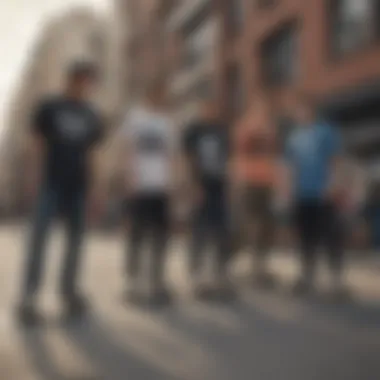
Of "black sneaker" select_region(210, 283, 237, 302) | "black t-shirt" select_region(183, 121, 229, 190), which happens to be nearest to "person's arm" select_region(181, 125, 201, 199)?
"black t-shirt" select_region(183, 121, 229, 190)

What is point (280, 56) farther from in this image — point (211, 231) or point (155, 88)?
point (211, 231)

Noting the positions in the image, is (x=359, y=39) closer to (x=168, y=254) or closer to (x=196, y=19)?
(x=196, y=19)

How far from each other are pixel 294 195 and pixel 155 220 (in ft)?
0.80

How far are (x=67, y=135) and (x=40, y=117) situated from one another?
182 mm

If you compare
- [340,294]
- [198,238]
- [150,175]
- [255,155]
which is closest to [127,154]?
[150,175]

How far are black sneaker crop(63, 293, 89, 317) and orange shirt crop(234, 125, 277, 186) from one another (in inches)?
11.1

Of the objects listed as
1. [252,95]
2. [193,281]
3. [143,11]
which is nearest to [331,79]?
[252,95]

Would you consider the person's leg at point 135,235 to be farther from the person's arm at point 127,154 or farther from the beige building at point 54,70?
the beige building at point 54,70

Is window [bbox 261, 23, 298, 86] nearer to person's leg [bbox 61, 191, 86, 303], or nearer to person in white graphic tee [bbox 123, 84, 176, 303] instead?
person in white graphic tee [bbox 123, 84, 176, 303]

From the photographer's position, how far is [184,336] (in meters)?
1.01

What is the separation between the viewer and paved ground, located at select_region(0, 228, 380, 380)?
0.86 m

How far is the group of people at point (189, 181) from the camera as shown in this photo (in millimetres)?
849

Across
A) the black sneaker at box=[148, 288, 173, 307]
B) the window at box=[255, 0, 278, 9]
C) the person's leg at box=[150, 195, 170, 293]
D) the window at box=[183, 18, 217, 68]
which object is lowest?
the black sneaker at box=[148, 288, 173, 307]

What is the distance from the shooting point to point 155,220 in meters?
1.01
